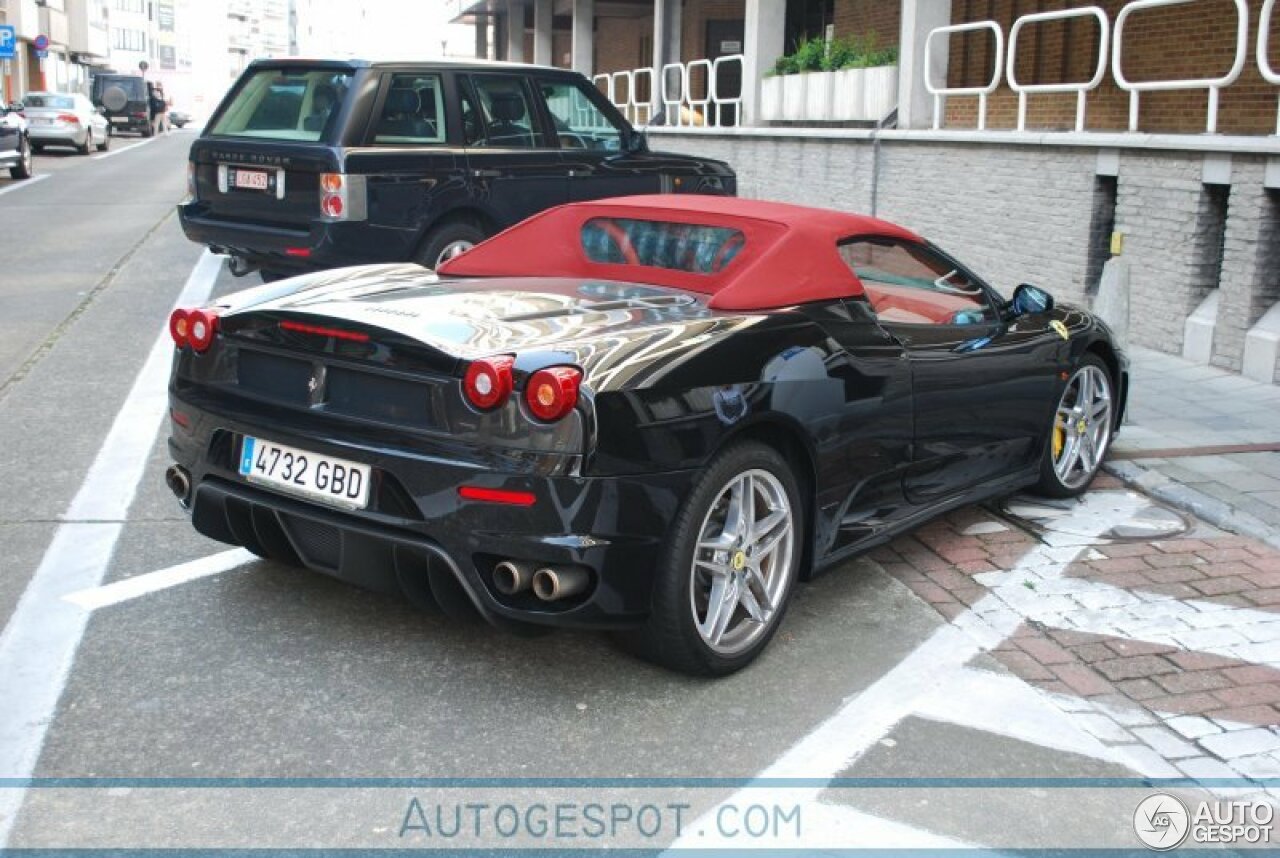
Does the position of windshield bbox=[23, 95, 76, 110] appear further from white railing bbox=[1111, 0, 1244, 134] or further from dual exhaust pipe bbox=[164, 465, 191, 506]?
dual exhaust pipe bbox=[164, 465, 191, 506]

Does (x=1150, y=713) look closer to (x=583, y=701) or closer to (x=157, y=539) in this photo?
(x=583, y=701)

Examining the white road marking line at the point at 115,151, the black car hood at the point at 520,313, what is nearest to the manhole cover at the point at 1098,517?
the black car hood at the point at 520,313

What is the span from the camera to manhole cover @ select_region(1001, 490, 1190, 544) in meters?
5.78

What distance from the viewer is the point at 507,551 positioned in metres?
3.77

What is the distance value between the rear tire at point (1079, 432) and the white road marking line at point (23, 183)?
19.6 meters

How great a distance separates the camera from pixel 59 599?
4.66m

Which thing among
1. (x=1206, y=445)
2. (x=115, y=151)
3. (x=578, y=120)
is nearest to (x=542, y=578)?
(x=1206, y=445)

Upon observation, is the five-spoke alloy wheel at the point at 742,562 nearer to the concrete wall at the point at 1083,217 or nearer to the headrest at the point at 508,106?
the concrete wall at the point at 1083,217

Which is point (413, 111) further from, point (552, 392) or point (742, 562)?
point (552, 392)

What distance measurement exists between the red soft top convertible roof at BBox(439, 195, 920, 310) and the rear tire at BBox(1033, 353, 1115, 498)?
125 centimetres

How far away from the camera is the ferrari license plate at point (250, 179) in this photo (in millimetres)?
9406

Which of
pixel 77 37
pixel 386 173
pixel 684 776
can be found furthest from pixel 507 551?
pixel 77 37

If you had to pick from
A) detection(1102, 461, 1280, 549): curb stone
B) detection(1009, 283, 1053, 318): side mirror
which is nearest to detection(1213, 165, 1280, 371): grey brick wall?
detection(1102, 461, 1280, 549): curb stone

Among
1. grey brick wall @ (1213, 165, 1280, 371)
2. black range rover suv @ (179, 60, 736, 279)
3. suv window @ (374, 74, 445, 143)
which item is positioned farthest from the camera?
suv window @ (374, 74, 445, 143)
